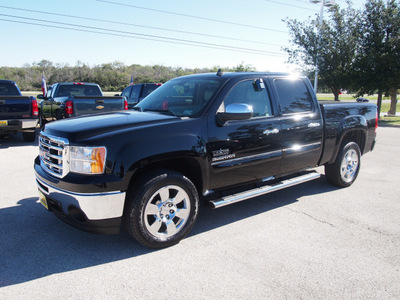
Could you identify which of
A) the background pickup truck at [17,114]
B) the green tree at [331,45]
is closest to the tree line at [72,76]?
the green tree at [331,45]

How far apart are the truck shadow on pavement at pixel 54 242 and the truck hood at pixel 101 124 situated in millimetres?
1184

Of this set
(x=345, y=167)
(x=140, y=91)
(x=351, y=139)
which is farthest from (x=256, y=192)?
(x=140, y=91)

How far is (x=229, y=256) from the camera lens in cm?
327

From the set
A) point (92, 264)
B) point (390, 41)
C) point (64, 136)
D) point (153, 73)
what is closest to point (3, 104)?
point (64, 136)

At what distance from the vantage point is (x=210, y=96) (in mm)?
3912

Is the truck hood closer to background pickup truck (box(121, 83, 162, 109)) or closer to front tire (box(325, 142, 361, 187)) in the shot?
front tire (box(325, 142, 361, 187))

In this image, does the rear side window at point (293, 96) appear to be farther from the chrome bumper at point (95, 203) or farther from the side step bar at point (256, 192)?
the chrome bumper at point (95, 203)

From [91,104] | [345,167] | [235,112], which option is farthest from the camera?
[91,104]

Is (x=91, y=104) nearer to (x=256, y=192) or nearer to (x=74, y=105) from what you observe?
(x=74, y=105)

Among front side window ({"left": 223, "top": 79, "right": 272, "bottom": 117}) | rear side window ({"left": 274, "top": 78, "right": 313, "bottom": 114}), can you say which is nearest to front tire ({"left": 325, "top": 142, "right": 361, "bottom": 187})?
rear side window ({"left": 274, "top": 78, "right": 313, "bottom": 114})

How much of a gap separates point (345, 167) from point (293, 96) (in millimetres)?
1800

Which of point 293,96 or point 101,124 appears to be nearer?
point 101,124

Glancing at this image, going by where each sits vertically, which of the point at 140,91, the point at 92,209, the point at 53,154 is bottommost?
the point at 92,209

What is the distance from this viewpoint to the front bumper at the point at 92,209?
9.88 feet
